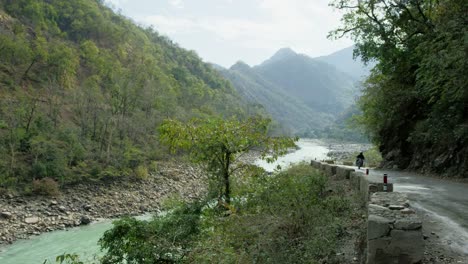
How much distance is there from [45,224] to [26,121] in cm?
1744

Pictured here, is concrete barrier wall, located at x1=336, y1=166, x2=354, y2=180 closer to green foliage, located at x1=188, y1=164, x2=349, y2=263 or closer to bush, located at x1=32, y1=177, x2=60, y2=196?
green foliage, located at x1=188, y1=164, x2=349, y2=263

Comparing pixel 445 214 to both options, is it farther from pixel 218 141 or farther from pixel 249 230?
pixel 218 141

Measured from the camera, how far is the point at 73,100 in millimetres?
54125

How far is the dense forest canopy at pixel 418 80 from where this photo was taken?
43.4ft

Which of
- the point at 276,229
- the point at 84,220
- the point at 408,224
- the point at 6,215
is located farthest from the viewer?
the point at 84,220

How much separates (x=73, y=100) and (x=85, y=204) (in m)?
26.4

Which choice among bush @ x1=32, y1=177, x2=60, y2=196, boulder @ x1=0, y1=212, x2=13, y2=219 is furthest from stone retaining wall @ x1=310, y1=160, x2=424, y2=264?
bush @ x1=32, y1=177, x2=60, y2=196

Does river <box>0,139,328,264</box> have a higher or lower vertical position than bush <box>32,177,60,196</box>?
lower

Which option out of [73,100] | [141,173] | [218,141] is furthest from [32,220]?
[73,100]

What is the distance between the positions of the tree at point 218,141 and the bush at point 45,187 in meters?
24.6

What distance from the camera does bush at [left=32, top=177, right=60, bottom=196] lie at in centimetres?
3244

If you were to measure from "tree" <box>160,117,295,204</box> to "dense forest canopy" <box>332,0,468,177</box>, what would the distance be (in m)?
6.68

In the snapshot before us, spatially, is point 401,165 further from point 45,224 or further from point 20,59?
point 20,59

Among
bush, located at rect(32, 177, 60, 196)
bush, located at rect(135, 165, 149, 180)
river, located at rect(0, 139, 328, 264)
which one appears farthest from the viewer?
bush, located at rect(135, 165, 149, 180)
